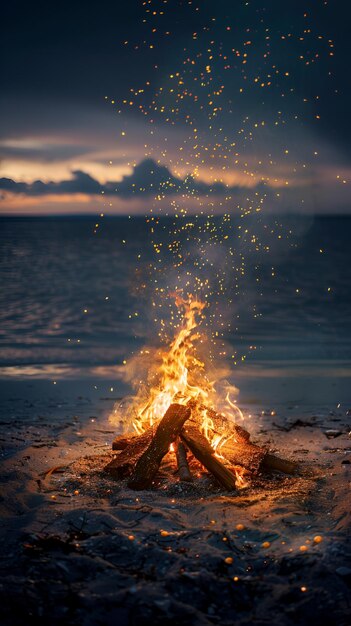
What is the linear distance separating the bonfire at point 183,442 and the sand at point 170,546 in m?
0.19

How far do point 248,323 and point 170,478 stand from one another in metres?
19.5

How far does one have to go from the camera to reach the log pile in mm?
7188

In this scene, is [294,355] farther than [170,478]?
Yes

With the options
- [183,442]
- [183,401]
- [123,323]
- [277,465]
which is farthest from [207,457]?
[123,323]

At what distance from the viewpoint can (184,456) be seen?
24.9 ft

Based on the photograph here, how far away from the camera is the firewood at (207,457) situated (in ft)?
23.3

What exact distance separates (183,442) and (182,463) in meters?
0.39

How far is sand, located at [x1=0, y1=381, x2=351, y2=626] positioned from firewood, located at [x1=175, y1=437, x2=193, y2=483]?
0.13 m

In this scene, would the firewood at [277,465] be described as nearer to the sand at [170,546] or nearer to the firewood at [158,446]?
the sand at [170,546]

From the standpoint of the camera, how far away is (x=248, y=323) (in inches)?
1045

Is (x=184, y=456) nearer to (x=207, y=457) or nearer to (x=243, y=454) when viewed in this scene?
(x=207, y=457)

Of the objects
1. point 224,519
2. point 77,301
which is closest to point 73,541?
point 224,519

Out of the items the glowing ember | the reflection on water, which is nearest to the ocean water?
the reflection on water

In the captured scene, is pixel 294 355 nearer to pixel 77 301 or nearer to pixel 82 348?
pixel 82 348
